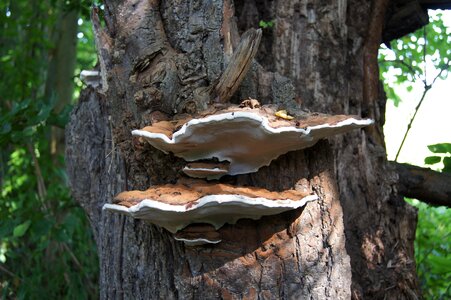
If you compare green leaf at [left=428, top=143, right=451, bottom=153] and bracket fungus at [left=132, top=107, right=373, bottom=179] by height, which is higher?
bracket fungus at [left=132, top=107, right=373, bottom=179]

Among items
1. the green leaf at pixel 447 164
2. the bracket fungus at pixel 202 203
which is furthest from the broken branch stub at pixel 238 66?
the green leaf at pixel 447 164

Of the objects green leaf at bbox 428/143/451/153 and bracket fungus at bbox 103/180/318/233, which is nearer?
bracket fungus at bbox 103/180/318/233

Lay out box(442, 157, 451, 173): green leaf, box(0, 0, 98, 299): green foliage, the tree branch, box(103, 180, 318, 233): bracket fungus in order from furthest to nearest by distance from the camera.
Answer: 1. box(0, 0, 98, 299): green foliage
2. box(442, 157, 451, 173): green leaf
3. the tree branch
4. box(103, 180, 318, 233): bracket fungus

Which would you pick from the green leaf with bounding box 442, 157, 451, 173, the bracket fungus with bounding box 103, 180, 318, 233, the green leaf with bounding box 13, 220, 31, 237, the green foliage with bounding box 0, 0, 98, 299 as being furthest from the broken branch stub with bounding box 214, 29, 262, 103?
the green leaf with bounding box 13, 220, 31, 237

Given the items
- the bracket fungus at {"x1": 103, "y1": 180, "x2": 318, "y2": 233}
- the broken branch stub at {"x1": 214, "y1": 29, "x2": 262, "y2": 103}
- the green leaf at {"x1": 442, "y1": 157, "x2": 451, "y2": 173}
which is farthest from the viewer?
the green leaf at {"x1": 442, "y1": 157, "x2": 451, "y2": 173}

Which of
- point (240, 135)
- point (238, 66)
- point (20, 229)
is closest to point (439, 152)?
point (238, 66)

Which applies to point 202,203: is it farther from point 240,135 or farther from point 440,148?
point 440,148

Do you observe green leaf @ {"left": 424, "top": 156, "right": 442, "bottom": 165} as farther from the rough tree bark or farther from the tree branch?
the rough tree bark
